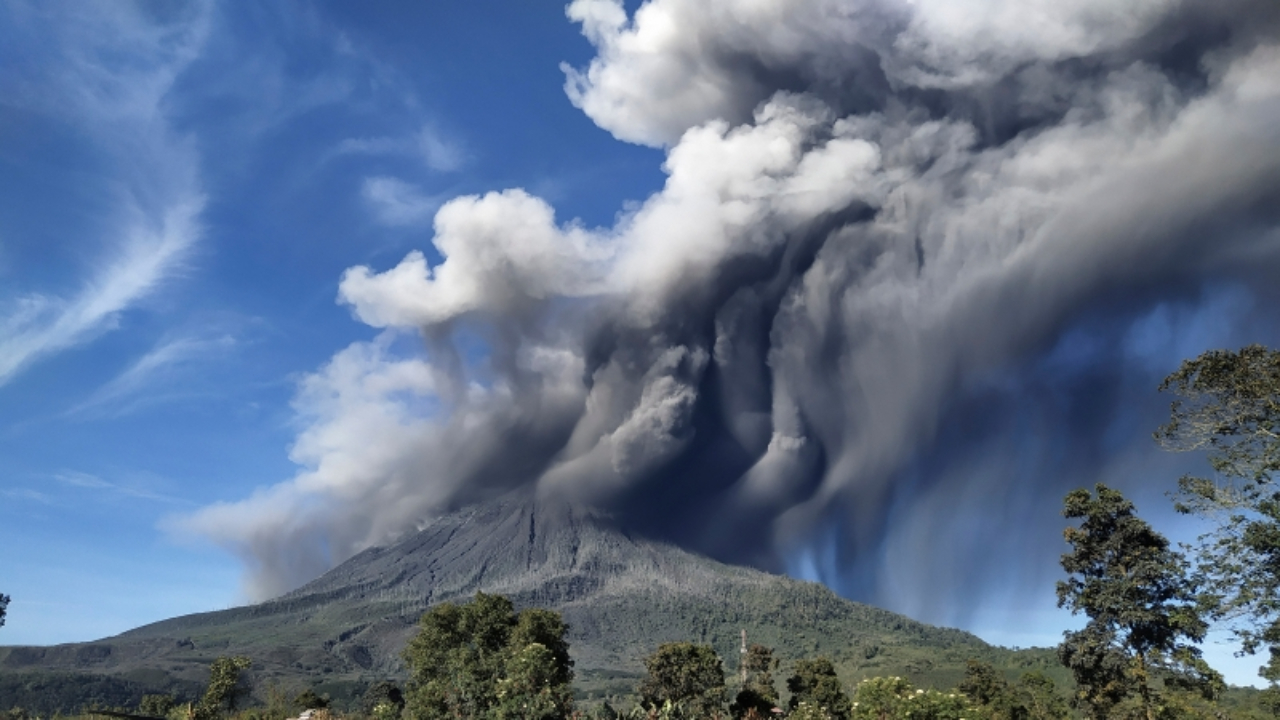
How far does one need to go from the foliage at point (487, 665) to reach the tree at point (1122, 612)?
93.5 feet

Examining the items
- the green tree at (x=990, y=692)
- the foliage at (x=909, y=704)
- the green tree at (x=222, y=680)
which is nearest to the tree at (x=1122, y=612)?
the foliage at (x=909, y=704)

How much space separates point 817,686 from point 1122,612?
49.8m

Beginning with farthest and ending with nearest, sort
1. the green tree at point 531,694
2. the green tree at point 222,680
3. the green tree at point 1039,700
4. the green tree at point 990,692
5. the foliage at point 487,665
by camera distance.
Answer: the green tree at point 1039,700, the green tree at point 990,692, the green tree at point 222,680, the foliage at point 487,665, the green tree at point 531,694

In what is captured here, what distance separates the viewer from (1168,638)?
129 ft

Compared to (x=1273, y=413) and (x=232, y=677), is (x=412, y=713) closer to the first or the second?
(x=232, y=677)

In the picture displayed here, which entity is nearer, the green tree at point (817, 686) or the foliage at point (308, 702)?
the green tree at point (817, 686)

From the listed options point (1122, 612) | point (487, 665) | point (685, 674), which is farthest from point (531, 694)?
point (685, 674)

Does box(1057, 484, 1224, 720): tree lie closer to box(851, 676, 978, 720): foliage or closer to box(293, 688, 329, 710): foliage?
box(851, 676, 978, 720): foliage

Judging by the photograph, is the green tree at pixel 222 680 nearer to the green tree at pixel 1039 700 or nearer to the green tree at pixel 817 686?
the green tree at pixel 817 686

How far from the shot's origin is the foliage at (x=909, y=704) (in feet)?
73.5

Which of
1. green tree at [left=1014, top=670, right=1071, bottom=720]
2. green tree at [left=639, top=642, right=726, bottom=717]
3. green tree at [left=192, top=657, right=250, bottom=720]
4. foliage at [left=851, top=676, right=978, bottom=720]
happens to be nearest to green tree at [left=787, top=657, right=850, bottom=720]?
green tree at [left=639, top=642, right=726, bottom=717]

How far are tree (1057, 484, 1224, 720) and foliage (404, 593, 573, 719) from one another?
28.5 metres

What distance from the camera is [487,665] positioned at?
4566 cm

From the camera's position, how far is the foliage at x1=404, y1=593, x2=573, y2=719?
99.1 feet
